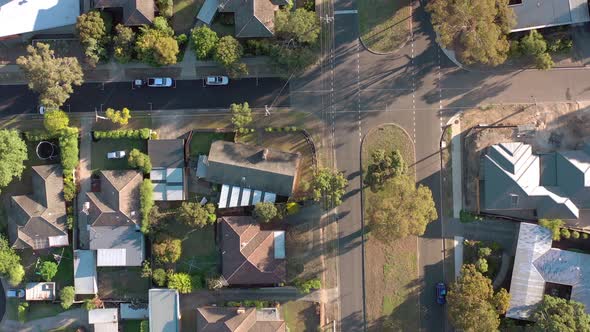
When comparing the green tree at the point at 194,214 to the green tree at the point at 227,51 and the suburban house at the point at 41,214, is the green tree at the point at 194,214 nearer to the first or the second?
the suburban house at the point at 41,214

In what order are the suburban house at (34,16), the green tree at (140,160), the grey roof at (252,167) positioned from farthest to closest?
the suburban house at (34,16) → the green tree at (140,160) → the grey roof at (252,167)

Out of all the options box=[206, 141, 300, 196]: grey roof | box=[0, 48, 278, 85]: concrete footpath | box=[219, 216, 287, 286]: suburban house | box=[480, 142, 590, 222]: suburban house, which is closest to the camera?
box=[480, 142, 590, 222]: suburban house

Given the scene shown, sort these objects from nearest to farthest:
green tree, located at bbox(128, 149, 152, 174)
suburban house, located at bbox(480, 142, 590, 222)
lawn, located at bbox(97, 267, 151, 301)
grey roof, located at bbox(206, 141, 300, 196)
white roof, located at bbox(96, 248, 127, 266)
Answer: suburban house, located at bbox(480, 142, 590, 222) → grey roof, located at bbox(206, 141, 300, 196) → green tree, located at bbox(128, 149, 152, 174) → white roof, located at bbox(96, 248, 127, 266) → lawn, located at bbox(97, 267, 151, 301)

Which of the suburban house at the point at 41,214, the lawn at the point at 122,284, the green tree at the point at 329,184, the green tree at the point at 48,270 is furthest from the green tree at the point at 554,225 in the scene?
the green tree at the point at 48,270

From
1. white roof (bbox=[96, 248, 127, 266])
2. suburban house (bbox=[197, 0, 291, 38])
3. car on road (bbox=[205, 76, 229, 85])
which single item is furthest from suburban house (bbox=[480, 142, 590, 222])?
white roof (bbox=[96, 248, 127, 266])

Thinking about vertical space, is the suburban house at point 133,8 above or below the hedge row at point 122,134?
above

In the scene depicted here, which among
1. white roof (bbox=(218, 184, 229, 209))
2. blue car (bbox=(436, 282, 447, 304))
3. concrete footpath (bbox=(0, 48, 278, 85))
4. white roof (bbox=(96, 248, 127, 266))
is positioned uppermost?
concrete footpath (bbox=(0, 48, 278, 85))

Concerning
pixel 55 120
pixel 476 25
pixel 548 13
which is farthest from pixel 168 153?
pixel 548 13

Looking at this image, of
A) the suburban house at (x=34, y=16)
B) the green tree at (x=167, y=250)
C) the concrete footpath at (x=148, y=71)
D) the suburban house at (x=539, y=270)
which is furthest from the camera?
the concrete footpath at (x=148, y=71)

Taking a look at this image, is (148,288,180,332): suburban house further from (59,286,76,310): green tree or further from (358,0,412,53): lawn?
(358,0,412,53): lawn
